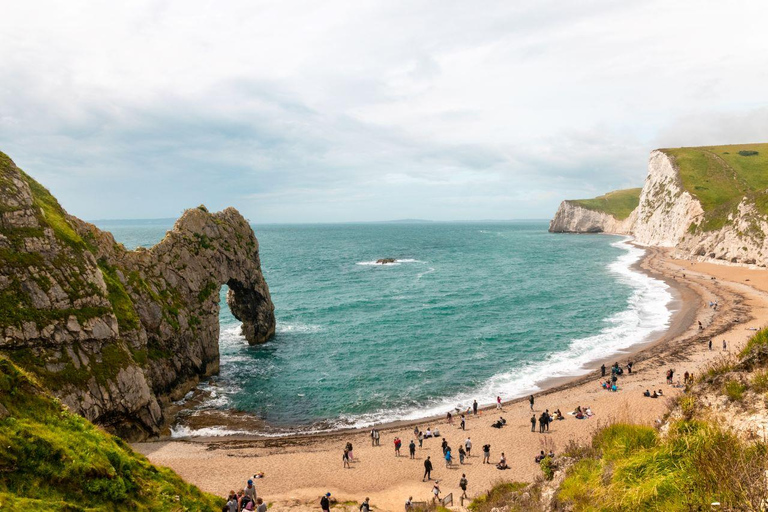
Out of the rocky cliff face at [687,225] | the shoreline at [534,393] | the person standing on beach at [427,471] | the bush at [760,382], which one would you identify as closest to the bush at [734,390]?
the bush at [760,382]

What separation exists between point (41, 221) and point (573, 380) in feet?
159

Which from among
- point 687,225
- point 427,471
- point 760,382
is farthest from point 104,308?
point 687,225

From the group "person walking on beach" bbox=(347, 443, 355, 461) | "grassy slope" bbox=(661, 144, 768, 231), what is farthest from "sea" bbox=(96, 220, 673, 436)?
"grassy slope" bbox=(661, 144, 768, 231)

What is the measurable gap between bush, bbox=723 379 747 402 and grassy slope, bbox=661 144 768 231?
383ft

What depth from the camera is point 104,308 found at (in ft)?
97.7

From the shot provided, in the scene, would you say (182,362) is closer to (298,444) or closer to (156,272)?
(156,272)

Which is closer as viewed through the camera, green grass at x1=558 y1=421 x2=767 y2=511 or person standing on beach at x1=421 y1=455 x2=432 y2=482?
green grass at x1=558 y1=421 x2=767 y2=511

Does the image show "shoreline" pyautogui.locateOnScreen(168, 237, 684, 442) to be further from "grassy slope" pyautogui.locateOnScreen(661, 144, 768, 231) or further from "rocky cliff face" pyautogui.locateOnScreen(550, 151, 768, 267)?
"grassy slope" pyautogui.locateOnScreen(661, 144, 768, 231)

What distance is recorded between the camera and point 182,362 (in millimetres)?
40906

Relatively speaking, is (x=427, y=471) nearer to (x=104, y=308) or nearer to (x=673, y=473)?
(x=673, y=473)

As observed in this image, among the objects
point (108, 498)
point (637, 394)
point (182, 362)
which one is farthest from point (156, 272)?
point (637, 394)

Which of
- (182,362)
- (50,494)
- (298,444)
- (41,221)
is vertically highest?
(41,221)

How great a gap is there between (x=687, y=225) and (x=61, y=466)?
148694mm

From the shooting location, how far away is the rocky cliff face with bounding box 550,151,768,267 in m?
88.9
